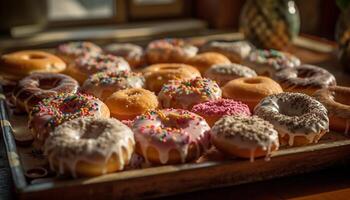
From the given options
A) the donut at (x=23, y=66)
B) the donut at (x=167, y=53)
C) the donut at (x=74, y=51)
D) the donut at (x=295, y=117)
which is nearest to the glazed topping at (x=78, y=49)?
the donut at (x=74, y=51)

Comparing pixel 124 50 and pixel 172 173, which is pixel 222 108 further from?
pixel 124 50

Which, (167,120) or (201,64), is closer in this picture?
(167,120)

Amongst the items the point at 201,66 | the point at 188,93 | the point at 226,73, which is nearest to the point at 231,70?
the point at 226,73

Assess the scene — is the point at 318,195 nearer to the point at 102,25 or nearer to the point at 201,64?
the point at 201,64

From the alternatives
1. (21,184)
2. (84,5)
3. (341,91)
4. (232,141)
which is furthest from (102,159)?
(84,5)

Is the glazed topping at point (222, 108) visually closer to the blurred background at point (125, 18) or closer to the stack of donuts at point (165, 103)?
the stack of donuts at point (165, 103)

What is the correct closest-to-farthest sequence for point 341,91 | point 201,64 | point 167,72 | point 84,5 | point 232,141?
point 232,141
point 341,91
point 167,72
point 201,64
point 84,5
